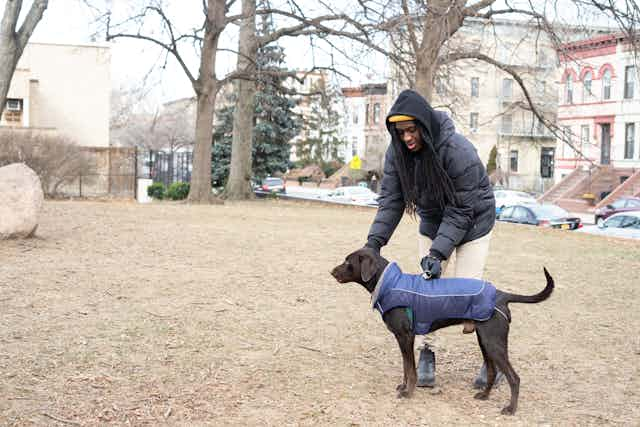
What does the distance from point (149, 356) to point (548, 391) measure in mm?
2846

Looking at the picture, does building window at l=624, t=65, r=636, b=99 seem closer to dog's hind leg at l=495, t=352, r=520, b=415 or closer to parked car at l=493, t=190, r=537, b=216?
parked car at l=493, t=190, r=537, b=216

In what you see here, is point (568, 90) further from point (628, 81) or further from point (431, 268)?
point (431, 268)

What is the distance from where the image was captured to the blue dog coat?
4637 millimetres

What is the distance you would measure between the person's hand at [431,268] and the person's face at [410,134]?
690 mm

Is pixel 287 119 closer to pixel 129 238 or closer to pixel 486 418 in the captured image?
pixel 129 238

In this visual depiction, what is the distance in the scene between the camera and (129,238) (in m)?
12.2

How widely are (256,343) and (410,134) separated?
95.7 inches

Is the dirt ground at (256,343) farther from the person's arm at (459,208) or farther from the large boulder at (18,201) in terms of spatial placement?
the person's arm at (459,208)

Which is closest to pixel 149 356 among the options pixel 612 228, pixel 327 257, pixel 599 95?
pixel 327 257

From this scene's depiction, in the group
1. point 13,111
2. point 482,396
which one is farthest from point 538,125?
point 13,111

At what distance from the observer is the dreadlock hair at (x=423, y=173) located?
15.7 feet

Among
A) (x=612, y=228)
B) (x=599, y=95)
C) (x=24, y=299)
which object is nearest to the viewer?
(x=24, y=299)

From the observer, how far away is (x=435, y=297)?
4.64m

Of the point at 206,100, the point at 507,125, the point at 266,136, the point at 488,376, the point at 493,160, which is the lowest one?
the point at 488,376
